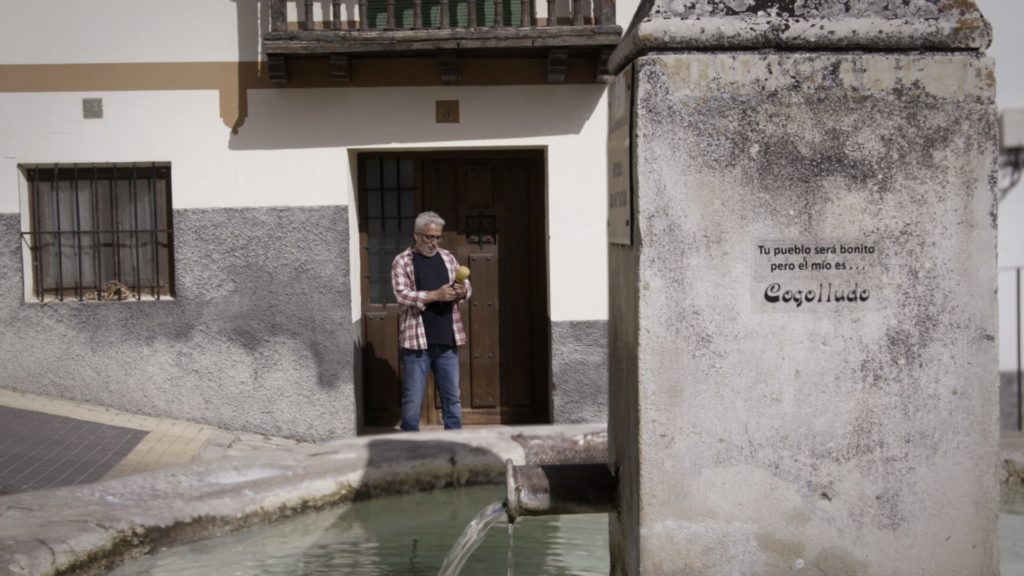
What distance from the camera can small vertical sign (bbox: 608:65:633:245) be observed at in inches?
133

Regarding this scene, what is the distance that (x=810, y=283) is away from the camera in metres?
3.35

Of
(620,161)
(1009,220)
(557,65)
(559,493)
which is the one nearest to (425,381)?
(557,65)

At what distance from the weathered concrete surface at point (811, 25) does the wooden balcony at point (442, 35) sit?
15.0 feet

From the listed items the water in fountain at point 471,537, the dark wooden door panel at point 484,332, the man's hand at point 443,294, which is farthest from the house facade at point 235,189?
the water in fountain at point 471,537

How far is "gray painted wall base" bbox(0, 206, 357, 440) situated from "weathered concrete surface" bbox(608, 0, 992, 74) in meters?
5.33

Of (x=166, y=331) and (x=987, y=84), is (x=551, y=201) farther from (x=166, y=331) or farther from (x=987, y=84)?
(x=987, y=84)

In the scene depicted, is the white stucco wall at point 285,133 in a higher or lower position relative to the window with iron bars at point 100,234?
higher

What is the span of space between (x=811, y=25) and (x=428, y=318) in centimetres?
438

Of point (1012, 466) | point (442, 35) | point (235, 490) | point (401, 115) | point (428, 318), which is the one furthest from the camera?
point (401, 115)

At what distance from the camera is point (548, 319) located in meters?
8.68

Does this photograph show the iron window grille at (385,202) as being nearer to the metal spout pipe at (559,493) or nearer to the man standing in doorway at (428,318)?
the man standing in doorway at (428,318)

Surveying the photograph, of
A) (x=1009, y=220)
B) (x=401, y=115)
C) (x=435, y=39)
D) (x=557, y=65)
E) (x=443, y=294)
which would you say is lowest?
(x=443, y=294)

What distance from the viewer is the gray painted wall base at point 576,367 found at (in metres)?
8.53

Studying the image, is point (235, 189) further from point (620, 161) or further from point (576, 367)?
point (620, 161)
